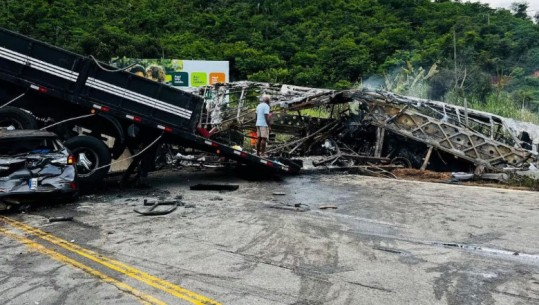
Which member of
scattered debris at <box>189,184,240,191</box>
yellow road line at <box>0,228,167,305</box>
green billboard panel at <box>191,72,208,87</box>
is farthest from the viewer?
green billboard panel at <box>191,72,208,87</box>

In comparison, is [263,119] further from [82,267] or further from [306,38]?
[306,38]

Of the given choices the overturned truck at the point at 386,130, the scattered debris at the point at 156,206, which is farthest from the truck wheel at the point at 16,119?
the overturned truck at the point at 386,130

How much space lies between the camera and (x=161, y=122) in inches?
439

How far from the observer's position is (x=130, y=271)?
5.49 m

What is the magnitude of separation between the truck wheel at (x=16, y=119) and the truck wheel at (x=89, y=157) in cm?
97

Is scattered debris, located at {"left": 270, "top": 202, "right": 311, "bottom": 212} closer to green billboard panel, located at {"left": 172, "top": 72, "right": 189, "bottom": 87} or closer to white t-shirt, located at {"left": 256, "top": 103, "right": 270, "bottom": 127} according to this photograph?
white t-shirt, located at {"left": 256, "top": 103, "right": 270, "bottom": 127}

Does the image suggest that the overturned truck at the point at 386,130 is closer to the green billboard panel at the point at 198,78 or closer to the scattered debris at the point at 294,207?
the scattered debris at the point at 294,207

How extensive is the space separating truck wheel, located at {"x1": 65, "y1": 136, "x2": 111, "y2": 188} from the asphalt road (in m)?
0.43

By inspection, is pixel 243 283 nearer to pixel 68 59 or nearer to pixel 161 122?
pixel 161 122

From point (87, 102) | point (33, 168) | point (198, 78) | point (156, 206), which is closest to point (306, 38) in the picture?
point (198, 78)

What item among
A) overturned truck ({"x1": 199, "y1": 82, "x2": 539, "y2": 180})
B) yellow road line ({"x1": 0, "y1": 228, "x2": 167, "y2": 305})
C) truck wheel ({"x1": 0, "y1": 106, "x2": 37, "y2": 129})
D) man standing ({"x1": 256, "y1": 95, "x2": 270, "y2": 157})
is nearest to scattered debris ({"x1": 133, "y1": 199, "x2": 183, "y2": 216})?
yellow road line ({"x1": 0, "y1": 228, "x2": 167, "y2": 305})

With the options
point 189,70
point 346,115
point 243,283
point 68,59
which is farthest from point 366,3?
point 243,283

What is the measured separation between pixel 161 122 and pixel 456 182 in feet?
25.9

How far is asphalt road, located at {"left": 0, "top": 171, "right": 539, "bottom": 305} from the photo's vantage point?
487 cm
